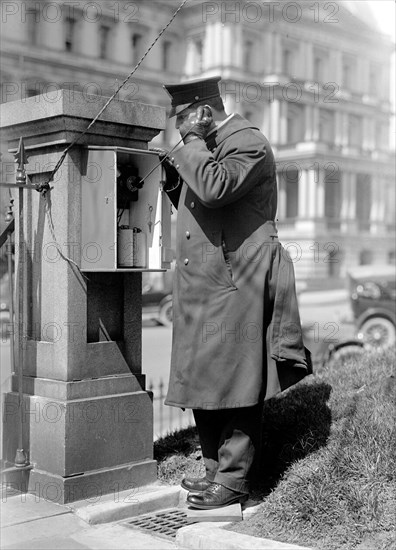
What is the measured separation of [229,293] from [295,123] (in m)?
61.8

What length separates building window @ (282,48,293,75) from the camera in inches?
2354

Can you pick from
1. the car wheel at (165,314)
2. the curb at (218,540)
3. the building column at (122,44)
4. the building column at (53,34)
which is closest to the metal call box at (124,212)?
the curb at (218,540)

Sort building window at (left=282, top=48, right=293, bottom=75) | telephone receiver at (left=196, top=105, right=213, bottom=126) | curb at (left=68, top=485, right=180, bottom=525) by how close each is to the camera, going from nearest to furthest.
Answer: telephone receiver at (left=196, top=105, right=213, bottom=126) → curb at (left=68, top=485, right=180, bottom=525) → building window at (left=282, top=48, right=293, bottom=75)

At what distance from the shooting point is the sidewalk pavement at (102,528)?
12.5 ft

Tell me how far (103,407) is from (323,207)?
184 feet

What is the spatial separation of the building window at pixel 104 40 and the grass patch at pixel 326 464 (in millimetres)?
18515

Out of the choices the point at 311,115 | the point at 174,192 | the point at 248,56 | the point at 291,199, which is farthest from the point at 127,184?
the point at 311,115

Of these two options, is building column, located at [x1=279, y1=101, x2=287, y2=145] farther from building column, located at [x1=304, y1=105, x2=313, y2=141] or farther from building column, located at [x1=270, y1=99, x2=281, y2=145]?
building column, located at [x1=304, y1=105, x2=313, y2=141]

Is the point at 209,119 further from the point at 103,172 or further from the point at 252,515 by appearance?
the point at 252,515

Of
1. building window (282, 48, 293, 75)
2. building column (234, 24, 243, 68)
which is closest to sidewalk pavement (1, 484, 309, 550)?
building column (234, 24, 243, 68)

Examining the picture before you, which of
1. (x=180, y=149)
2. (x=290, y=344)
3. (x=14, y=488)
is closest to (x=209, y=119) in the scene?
(x=180, y=149)

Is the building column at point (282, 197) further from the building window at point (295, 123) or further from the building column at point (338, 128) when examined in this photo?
the building column at point (338, 128)

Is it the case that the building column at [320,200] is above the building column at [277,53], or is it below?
below

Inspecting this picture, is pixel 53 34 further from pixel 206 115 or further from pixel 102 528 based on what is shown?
pixel 102 528
